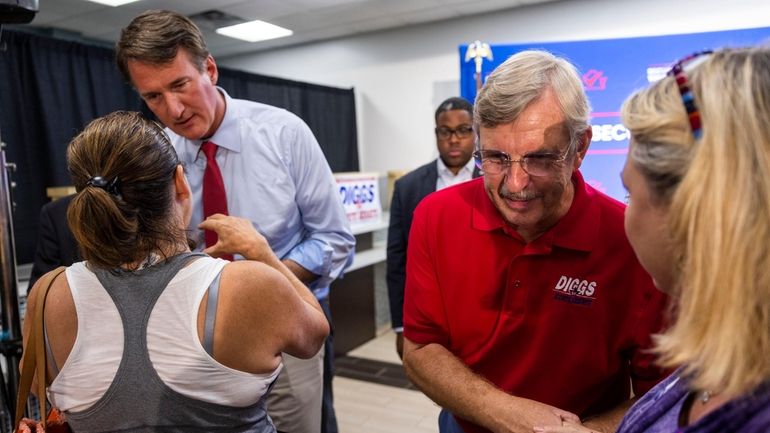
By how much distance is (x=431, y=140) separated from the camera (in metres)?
7.01

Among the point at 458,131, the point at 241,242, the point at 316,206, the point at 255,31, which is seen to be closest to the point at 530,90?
the point at 241,242

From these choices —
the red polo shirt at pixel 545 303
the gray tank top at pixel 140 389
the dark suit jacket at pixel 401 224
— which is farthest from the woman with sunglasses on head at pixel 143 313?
the dark suit jacket at pixel 401 224

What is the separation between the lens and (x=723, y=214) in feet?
1.70

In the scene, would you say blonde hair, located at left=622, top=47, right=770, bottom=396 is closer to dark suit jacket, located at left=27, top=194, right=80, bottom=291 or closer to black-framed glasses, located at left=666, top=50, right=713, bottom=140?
black-framed glasses, located at left=666, top=50, right=713, bottom=140

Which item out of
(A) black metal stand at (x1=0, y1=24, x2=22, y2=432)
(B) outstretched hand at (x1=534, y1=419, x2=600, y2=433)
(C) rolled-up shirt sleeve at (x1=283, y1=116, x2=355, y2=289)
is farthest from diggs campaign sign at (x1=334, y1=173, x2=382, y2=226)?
(B) outstretched hand at (x1=534, y1=419, x2=600, y2=433)

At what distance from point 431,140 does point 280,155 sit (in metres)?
5.54

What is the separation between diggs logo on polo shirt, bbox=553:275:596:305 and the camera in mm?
1022

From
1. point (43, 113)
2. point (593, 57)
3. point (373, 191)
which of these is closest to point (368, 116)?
point (373, 191)

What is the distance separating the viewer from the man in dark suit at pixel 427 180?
9.35ft

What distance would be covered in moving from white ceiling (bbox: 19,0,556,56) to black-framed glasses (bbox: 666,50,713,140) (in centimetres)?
571

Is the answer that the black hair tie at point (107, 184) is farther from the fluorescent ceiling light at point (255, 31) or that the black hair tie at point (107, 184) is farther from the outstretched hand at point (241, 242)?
the fluorescent ceiling light at point (255, 31)

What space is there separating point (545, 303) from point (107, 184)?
834 millimetres

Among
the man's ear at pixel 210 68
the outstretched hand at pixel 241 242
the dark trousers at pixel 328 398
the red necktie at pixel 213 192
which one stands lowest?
the dark trousers at pixel 328 398

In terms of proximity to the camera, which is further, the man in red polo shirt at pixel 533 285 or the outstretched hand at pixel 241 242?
the outstretched hand at pixel 241 242
